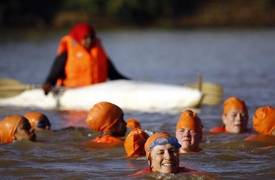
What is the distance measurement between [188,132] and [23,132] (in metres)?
2.18

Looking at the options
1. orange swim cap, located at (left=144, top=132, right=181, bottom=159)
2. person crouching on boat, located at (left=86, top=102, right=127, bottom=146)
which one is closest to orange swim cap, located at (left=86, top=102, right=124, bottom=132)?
person crouching on boat, located at (left=86, top=102, right=127, bottom=146)

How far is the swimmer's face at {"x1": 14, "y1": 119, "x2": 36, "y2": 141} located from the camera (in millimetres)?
10531

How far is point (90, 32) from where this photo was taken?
15.5 metres

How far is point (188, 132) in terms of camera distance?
9633 millimetres

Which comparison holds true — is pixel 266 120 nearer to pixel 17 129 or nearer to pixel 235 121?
pixel 235 121

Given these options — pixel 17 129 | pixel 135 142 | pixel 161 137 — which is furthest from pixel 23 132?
pixel 161 137

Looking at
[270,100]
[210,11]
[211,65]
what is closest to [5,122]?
[270,100]

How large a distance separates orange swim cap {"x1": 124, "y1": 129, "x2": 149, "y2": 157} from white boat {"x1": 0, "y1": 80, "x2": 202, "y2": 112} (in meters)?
5.42

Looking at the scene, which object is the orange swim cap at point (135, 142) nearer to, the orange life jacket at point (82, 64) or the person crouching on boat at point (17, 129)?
the person crouching on boat at point (17, 129)

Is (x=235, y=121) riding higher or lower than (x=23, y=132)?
higher

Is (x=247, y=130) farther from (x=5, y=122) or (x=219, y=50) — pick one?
(x=219, y=50)

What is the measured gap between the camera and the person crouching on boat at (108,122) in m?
10.3

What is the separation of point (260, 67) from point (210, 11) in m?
32.9

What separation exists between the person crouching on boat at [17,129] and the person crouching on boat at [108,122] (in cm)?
77
